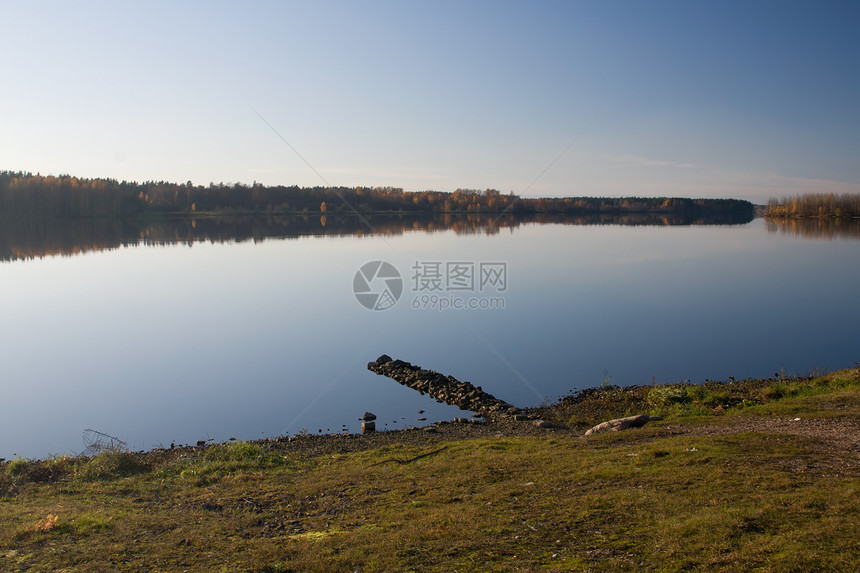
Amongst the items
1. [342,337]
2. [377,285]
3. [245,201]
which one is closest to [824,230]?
[377,285]

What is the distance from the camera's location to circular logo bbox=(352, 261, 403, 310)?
97.8 feet

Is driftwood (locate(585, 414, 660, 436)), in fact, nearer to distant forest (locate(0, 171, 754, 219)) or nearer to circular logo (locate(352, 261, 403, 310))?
circular logo (locate(352, 261, 403, 310))

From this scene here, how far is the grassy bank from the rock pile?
3005mm

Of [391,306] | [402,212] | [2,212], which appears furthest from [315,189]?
[391,306]

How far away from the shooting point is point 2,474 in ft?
28.5

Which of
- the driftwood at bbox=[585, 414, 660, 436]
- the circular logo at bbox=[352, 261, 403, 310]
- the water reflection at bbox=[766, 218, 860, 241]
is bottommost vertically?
the driftwood at bbox=[585, 414, 660, 436]

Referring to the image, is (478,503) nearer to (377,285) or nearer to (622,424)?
(622,424)

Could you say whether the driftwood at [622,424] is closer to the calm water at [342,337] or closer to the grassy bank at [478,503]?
the grassy bank at [478,503]

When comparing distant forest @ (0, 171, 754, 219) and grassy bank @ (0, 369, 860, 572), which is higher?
distant forest @ (0, 171, 754, 219)

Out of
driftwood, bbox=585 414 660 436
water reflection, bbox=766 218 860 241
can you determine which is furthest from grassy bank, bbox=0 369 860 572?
water reflection, bbox=766 218 860 241

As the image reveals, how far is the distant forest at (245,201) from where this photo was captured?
386 feet

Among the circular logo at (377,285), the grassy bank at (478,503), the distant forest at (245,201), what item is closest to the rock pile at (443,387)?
the grassy bank at (478,503)

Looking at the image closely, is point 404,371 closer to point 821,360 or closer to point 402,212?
point 821,360

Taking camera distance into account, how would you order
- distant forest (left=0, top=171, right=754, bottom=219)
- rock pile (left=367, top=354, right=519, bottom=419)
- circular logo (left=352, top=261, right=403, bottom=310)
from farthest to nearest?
1. distant forest (left=0, top=171, right=754, bottom=219)
2. circular logo (left=352, top=261, right=403, bottom=310)
3. rock pile (left=367, top=354, right=519, bottom=419)
